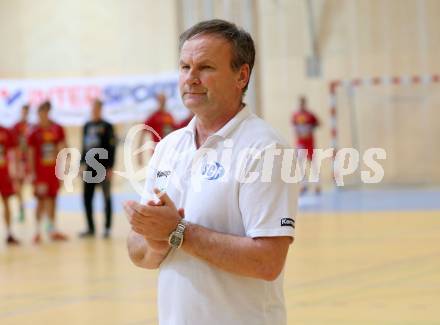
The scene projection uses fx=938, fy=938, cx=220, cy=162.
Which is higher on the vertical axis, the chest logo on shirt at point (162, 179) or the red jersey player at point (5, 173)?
the chest logo on shirt at point (162, 179)

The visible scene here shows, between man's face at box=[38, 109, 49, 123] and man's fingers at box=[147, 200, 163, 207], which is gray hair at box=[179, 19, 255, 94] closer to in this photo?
man's fingers at box=[147, 200, 163, 207]

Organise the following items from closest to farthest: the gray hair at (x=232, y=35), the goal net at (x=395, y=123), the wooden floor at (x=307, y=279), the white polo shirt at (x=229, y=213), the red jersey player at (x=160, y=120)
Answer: the white polo shirt at (x=229, y=213), the gray hair at (x=232, y=35), the wooden floor at (x=307, y=279), the red jersey player at (x=160, y=120), the goal net at (x=395, y=123)

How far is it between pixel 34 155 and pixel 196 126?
12.0 metres

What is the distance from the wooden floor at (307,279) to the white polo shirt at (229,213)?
4.11 meters

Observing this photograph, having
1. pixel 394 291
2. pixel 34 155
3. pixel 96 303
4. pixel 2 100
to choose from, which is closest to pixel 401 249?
pixel 394 291

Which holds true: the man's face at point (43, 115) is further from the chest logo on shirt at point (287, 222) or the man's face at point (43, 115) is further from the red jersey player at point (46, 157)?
the chest logo on shirt at point (287, 222)

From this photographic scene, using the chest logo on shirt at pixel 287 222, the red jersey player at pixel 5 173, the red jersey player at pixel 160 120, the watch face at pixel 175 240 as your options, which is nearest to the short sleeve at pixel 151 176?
the watch face at pixel 175 240

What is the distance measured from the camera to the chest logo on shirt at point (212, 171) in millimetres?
3328

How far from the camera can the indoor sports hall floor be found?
7988 mm

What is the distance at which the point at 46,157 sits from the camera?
50.1 ft

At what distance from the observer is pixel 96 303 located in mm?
8820

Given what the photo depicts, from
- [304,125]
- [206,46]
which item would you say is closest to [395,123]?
[304,125]

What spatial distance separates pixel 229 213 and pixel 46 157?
12.3 metres

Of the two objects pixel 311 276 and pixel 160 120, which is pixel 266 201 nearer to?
pixel 311 276
